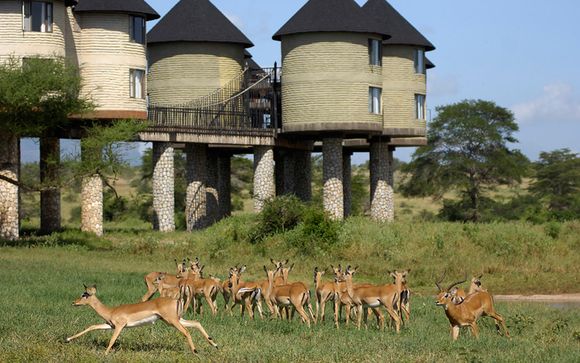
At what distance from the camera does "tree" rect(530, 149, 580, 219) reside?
88312 millimetres

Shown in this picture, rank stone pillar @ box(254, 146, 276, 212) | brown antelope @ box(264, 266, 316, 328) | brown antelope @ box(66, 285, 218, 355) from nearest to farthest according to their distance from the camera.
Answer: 1. brown antelope @ box(66, 285, 218, 355)
2. brown antelope @ box(264, 266, 316, 328)
3. stone pillar @ box(254, 146, 276, 212)

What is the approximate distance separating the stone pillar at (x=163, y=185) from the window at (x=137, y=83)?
9.68 feet

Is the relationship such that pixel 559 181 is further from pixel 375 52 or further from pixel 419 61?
pixel 375 52

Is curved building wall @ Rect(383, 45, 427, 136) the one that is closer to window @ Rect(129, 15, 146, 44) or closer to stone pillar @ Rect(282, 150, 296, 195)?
stone pillar @ Rect(282, 150, 296, 195)

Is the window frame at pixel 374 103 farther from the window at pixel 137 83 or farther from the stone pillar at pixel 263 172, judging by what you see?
the window at pixel 137 83

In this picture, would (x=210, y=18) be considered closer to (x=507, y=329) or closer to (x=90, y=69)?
(x=90, y=69)

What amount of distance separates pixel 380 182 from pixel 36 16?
2408 centimetres

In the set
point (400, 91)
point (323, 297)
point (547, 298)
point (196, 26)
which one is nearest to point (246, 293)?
point (323, 297)

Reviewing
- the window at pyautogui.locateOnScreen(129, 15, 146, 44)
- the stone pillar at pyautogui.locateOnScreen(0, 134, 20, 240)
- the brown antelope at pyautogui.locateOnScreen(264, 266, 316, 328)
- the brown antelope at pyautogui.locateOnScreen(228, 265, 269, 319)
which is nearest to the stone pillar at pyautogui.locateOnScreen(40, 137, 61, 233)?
the stone pillar at pyautogui.locateOnScreen(0, 134, 20, 240)

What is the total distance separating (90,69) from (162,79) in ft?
29.9

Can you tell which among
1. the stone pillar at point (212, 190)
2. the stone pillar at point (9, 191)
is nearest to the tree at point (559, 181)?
the stone pillar at point (212, 190)

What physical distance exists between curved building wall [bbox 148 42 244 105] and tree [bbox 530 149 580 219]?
36.8m

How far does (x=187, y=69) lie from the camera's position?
59344 mm

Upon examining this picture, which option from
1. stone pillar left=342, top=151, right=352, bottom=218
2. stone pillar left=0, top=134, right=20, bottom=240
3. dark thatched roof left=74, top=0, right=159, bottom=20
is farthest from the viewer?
stone pillar left=342, top=151, right=352, bottom=218
